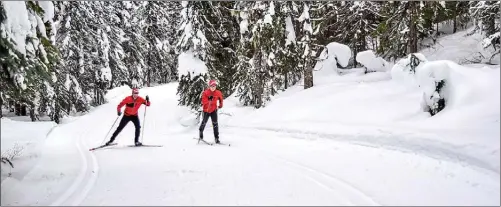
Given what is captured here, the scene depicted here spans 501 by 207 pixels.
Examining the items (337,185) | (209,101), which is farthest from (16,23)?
(337,185)

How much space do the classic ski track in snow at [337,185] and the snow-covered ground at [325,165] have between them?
0.7 inches

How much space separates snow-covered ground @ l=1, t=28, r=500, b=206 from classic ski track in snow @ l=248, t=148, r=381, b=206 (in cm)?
2

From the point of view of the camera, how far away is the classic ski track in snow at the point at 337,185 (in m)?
5.39

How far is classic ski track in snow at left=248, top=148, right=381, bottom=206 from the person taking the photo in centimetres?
539

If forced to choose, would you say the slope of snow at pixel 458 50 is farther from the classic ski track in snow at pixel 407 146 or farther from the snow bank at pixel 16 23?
the snow bank at pixel 16 23

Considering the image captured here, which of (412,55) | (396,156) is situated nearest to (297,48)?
(412,55)

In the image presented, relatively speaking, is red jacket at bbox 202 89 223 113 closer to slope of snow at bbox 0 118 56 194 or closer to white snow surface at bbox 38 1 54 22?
slope of snow at bbox 0 118 56 194

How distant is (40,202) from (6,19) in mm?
3422

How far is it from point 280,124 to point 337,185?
307 inches

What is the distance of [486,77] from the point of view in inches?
331

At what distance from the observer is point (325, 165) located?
308 inches

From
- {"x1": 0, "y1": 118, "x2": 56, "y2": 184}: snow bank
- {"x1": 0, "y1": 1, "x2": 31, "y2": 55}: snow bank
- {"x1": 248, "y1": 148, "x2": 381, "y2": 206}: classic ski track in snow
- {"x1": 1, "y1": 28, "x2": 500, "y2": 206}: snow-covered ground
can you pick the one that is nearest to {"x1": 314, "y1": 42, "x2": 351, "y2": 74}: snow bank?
{"x1": 1, "y1": 28, "x2": 500, "y2": 206}: snow-covered ground

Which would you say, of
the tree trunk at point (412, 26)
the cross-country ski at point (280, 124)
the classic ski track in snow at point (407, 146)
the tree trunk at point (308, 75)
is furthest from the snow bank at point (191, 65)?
the tree trunk at point (412, 26)

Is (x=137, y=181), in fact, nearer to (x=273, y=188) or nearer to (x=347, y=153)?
(x=273, y=188)
